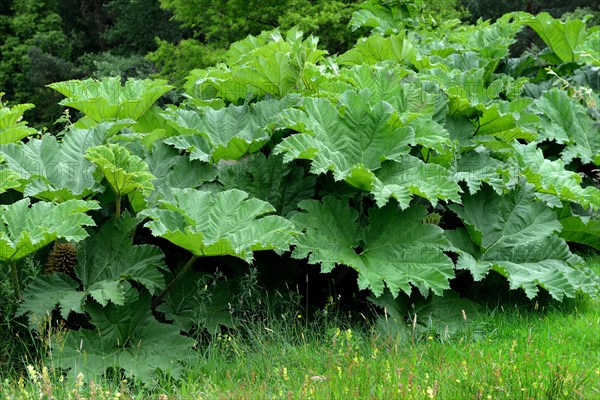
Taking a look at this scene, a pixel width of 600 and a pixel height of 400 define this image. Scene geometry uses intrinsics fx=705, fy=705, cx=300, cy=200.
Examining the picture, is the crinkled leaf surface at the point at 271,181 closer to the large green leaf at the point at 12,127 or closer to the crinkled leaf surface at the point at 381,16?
the large green leaf at the point at 12,127

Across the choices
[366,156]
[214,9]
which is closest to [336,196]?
[366,156]

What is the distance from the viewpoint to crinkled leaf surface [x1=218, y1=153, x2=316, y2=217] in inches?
156

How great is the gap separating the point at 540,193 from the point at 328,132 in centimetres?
150

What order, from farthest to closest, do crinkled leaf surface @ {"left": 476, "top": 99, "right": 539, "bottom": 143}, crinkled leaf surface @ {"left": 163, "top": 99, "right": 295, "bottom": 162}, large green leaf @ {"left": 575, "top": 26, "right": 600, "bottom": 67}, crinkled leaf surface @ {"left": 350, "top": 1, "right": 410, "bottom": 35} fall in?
crinkled leaf surface @ {"left": 350, "top": 1, "right": 410, "bottom": 35} → large green leaf @ {"left": 575, "top": 26, "right": 600, "bottom": 67} → crinkled leaf surface @ {"left": 476, "top": 99, "right": 539, "bottom": 143} → crinkled leaf surface @ {"left": 163, "top": 99, "right": 295, "bottom": 162}

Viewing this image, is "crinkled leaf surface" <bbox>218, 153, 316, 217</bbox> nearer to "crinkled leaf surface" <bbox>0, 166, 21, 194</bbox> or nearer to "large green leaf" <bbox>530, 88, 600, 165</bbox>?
"crinkled leaf surface" <bbox>0, 166, 21, 194</bbox>

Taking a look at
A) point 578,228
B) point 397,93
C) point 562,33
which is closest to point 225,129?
point 397,93

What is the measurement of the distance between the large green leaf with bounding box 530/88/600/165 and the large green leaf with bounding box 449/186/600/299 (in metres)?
1.33

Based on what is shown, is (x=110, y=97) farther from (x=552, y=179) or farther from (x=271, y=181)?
(x=552, y=179)

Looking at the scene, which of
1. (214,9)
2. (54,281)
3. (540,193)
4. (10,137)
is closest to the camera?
(54,281)

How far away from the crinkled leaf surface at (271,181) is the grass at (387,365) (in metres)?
0.71

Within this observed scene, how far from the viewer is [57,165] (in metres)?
3.83

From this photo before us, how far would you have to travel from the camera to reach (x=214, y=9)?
1404 cm

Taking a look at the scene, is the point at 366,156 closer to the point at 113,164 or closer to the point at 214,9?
the point at 113,164

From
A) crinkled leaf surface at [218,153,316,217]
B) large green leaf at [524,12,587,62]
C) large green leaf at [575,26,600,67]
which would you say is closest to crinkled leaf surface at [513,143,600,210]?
crinkled leaf surface at [218,153,316,217]
